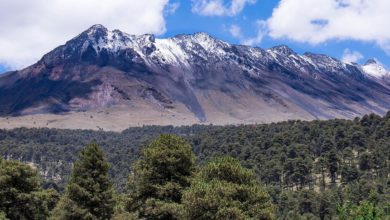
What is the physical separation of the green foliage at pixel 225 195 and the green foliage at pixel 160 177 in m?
1.50

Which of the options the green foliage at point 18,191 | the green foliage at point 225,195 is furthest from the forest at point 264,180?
the green foliage at point 18,191

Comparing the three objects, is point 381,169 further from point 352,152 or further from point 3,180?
point 3,180

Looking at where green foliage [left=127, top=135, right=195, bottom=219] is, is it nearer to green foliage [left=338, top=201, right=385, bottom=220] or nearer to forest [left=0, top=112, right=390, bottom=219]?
forest [left=0, top=112, right=390, bottom=219]

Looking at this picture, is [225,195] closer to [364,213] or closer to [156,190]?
[156,190]

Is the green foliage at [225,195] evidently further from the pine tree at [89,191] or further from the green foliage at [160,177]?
the pine tree at [89,191]

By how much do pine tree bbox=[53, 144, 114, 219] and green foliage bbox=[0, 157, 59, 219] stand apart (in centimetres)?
362

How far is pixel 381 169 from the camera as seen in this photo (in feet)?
480

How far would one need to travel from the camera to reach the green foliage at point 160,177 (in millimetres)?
36469

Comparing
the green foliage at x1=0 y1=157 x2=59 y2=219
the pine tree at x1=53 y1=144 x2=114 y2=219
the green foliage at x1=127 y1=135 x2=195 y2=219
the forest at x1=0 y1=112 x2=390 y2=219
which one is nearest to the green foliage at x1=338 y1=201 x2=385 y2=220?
the forest at x1=0 y1=112 x2=390 y2=219

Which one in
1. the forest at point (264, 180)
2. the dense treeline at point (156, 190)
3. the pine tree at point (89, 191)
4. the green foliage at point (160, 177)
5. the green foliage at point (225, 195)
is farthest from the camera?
the pine tree at point (89, 191)

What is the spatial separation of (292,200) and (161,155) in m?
93.9

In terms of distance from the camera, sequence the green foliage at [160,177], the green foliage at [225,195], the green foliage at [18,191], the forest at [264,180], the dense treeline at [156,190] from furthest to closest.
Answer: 1. the green foliage at [18,191]
2. the green foliage at [160,177]
3. the forest at [264,180]
4. the dense treeline at [156,190]
5. the green foliage at [225,195]

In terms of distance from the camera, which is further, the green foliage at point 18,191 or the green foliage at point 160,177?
the green foliage at point 18,191

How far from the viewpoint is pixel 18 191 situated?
4431 cm
